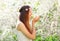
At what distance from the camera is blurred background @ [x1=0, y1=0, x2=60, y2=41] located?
2.40 metres

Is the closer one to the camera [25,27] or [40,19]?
[25,27]

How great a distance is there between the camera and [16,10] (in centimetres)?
240

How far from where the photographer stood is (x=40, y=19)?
2.43 m

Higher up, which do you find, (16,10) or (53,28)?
(16,10)

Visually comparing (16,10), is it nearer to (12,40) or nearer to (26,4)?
(26,4)

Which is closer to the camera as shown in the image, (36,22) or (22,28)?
(22,28)

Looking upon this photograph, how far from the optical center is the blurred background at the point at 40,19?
2400 millimetres

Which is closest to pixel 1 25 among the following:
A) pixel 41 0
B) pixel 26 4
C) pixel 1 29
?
pixel 1 29

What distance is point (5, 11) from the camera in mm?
2406

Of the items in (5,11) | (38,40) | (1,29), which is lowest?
(38,40)

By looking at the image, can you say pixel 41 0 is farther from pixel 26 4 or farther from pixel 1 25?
pixel 1 25

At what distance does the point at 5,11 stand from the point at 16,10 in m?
0.13

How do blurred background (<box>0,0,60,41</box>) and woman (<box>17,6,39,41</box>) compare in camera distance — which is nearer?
woman (<box>17,6,39,41</box>)

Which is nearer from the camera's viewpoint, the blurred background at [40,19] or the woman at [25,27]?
the woman at [25,27]
